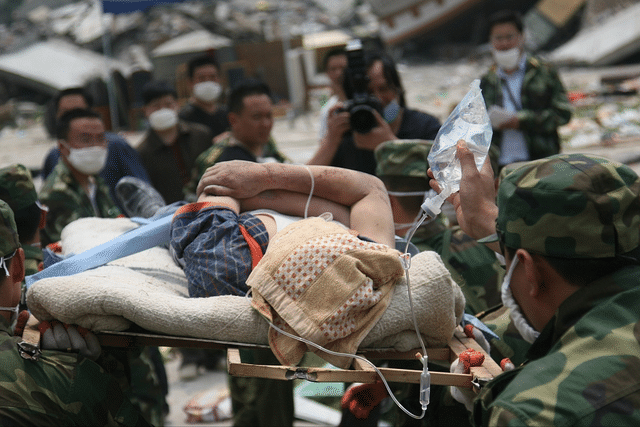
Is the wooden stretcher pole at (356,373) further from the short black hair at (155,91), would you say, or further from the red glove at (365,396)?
the short black hair at (155,91)

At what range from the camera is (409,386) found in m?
2.59

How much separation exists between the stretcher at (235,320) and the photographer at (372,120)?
5.87ft

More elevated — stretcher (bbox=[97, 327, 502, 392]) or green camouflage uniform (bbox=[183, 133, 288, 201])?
green camouflage uniform (bbox=[183, 133, 288, 201])

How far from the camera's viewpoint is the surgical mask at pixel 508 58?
16.4 ft

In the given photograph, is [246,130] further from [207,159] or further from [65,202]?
[65,202]

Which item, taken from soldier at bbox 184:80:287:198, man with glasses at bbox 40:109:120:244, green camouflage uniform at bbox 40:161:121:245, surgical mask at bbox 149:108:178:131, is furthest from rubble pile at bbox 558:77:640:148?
green camouflage uniform at bbox 40:161:121:245

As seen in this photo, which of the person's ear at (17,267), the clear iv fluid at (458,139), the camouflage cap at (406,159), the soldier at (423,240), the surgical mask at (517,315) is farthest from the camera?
the camouflage cap at (406,159)

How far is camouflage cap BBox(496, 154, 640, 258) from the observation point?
144cm

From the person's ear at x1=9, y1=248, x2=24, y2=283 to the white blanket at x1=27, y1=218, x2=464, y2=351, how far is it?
178 mm

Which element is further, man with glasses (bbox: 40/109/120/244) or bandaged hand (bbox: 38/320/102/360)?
man with glasses (bbox: 40/109/120/244)

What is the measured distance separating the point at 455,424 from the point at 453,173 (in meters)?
1.03

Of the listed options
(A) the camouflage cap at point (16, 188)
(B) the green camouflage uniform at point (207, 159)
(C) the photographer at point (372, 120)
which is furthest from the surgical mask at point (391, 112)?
(A) the camouflage cap at point (16, 188)

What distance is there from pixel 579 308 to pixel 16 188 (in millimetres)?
2162

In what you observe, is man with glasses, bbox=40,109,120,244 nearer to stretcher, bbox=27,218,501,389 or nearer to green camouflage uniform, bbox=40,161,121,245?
green camouflage uniform, bbox=40,161,121,245
